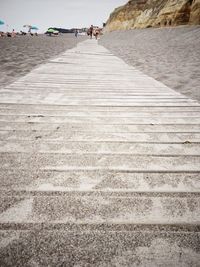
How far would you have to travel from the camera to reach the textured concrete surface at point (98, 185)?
46.7 inches

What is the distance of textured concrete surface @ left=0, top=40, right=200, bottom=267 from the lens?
1.19 meters

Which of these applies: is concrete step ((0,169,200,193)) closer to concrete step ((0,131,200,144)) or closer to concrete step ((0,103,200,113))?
concrete step ((0,131,200,144))

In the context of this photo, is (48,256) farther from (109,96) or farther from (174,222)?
(109,96)

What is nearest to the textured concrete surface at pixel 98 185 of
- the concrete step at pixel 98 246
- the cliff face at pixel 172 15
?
the concrete step at pixel 98 246

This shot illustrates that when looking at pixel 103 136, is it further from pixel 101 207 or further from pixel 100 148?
pixel 101 207

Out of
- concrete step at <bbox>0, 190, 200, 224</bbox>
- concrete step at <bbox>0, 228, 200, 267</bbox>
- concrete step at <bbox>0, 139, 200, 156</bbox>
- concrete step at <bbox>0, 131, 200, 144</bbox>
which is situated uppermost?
concrete step at <bbox>0, 131, 200, 144</bbox>

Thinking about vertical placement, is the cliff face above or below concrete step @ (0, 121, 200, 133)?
above

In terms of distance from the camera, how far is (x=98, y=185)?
1640mm

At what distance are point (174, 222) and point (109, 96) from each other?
9.16 ft

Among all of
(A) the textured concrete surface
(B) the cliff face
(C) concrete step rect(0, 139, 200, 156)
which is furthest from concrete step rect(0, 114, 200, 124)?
(B) the cliff face

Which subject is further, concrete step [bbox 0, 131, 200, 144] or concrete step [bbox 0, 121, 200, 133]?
concrete step [bbox 0, 121, 200, 133]

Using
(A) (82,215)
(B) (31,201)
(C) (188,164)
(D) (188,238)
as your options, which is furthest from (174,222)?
(B) (31,201)

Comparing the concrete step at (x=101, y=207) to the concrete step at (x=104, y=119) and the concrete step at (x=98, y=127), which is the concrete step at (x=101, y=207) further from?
the concrete step at (x=104, y=119)

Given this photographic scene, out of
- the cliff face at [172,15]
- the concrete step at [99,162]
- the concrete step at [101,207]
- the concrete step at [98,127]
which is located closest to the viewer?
the concrete step at [101,207]
